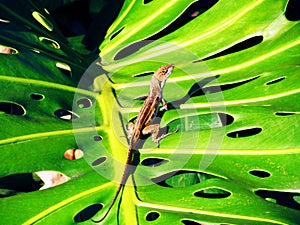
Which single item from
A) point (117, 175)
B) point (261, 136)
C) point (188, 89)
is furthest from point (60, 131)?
point (261, 136)

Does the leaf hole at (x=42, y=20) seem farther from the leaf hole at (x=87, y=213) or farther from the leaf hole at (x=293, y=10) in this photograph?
the leaf hole at (x=293, y=10)

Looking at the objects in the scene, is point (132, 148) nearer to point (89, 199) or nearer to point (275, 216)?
point (89, 199)

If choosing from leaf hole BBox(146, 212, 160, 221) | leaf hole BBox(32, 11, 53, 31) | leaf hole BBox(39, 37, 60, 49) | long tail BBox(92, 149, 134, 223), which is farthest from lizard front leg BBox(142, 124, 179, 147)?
leaf hole BBox(32, 11, 53, 31)

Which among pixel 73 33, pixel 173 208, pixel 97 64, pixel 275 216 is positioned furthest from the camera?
pixel 73 33

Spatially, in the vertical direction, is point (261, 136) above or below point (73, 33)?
below

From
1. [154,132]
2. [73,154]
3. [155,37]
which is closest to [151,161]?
[154,132]

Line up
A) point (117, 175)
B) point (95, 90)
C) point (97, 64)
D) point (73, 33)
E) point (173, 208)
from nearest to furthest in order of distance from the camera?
point (173, 208)
point (117, 175)
point (95, 90)
point (97, 64)
point (73, 33)

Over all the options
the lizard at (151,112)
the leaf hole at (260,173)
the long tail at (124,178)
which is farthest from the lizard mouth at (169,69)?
the leaf hole at (260,173)
